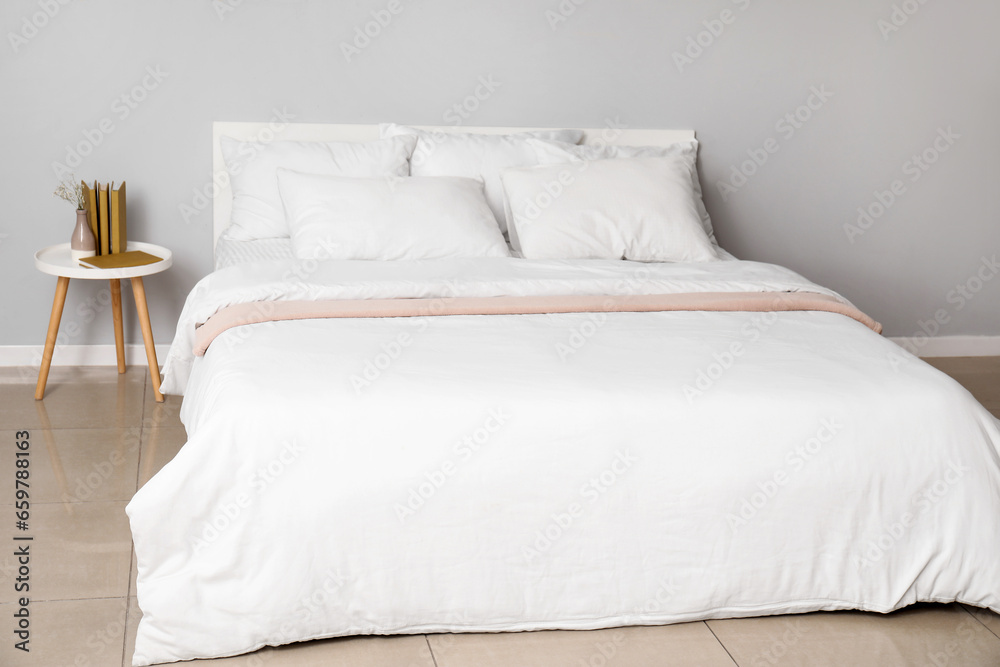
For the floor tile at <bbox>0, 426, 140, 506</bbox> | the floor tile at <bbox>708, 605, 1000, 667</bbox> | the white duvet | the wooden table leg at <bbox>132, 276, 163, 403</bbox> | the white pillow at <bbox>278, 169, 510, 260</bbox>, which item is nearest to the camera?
the white duvet

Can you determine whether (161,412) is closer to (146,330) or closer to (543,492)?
(146,330)

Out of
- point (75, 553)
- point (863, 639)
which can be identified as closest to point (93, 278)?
point (75, 553)

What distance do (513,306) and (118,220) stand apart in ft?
5.42

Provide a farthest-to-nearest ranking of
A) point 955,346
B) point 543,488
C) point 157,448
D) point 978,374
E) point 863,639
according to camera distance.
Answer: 1. point 955,346
2. point 978,374
3. point 157,448
4. point 863,639
5. point 543,488

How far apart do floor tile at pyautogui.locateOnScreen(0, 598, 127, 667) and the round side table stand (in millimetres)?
1294

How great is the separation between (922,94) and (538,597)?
303 cm

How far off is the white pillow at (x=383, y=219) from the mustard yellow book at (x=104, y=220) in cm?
68

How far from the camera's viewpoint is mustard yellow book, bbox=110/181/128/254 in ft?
10.7

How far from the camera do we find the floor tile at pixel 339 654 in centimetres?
190

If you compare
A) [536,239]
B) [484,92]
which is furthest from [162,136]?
[536,239]

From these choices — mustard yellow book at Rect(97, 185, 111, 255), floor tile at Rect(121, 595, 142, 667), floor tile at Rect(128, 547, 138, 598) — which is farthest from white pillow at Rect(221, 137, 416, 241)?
floor tile at Rect(121, 595, 142, 667)

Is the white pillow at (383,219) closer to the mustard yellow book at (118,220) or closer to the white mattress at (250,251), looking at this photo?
the white mattress at (250,251)

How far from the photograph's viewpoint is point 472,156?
3404 millimetres

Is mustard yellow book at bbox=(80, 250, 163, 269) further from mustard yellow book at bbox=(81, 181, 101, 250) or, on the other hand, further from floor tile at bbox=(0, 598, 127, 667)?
floor tile at bbox=(0, 598, 127, 667)
